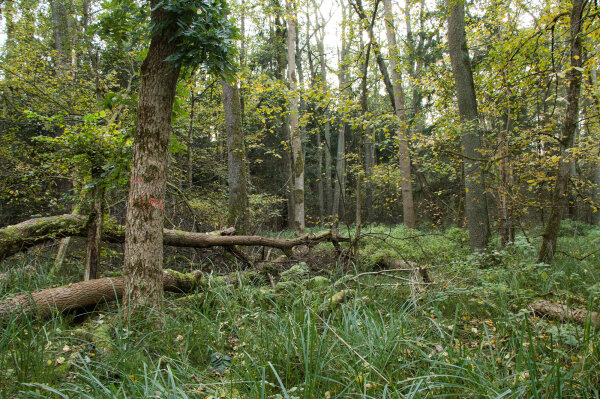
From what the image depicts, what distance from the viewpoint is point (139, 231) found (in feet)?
9.41

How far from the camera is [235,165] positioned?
25.4ft

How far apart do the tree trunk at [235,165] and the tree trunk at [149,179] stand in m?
4.31

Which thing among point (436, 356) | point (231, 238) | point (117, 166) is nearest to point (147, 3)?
point (117, 166)

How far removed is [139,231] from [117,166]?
1.52 meters

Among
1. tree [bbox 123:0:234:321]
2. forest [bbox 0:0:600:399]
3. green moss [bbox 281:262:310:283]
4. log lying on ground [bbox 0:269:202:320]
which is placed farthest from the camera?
green moss [bbox 281:262:310:283]

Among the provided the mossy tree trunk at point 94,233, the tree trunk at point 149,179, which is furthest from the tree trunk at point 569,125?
the mossy tree trunk at point 94,233

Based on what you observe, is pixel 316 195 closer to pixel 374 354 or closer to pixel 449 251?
pixel 449 251

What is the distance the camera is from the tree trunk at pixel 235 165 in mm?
7430

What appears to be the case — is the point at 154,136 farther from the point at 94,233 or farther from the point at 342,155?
the point at 342,155

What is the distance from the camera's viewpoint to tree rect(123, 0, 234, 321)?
2.81 meters

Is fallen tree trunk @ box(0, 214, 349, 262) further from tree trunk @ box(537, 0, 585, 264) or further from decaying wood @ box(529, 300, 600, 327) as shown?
tree trunk @ box(537, 0, 585, 264)

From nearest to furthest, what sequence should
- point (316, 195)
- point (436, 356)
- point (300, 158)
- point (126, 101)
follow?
point (436, 356)
point (126, 101)
point (300, 158)
point (316, 195)

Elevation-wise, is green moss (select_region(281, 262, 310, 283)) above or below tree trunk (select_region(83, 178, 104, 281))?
below

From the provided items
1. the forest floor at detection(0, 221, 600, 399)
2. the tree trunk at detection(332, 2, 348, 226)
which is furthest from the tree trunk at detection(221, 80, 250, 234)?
the forest floor at detection(0, 221, 600, 399)
